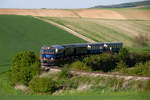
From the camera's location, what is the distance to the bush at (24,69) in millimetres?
28078

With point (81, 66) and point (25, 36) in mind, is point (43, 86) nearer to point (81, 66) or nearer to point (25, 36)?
point (81, 66)

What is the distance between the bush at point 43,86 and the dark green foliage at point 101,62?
10908mm

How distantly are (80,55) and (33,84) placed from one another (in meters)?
16.0

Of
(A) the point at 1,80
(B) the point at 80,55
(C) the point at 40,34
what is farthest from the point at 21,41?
(A) the point at 1,80

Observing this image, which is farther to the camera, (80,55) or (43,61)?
(80,55)

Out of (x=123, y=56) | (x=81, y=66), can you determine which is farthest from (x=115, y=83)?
(x=123, y=56)

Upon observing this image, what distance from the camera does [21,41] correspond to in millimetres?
48938

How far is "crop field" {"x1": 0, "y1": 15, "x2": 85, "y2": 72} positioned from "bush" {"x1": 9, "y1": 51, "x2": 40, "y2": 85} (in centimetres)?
601

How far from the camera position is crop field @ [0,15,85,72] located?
43691 millimetres

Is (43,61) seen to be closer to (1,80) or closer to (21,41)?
(1,80)

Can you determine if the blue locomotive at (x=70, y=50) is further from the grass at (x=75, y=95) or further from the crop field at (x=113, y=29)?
the crop field at (x=113, y=29)

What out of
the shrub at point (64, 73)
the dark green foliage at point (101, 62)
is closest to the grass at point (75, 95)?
the shrub at point (64, 73)

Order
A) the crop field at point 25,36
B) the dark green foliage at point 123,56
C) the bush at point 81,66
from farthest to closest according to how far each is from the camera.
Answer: the crop field at point 25,36 → the dark green foliage at point 123,56 → the bush at point 81,66

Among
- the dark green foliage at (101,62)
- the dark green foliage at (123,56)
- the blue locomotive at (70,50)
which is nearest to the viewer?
the blue locomotive at (70,50)
